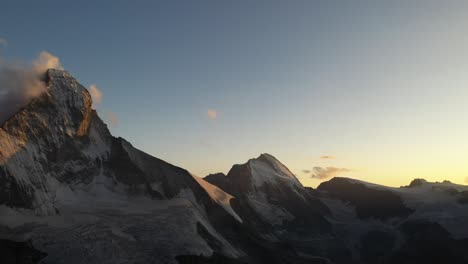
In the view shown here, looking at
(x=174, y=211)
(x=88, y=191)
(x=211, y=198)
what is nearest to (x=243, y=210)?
(x=211, y=198)

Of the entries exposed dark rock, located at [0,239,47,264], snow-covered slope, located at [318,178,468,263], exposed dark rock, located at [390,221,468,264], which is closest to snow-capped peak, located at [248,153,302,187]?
snow-covered slope, located at [318,178,468,263]

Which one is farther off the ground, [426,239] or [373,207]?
[373,207]

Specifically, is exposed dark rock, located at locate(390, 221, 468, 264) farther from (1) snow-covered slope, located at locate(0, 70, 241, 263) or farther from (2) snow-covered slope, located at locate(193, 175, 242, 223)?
(1) snow-covered slope, located at locate(0, 70, 241, 263)

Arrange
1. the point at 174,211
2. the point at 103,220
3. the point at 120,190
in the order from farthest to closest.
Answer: the point at 120,190 < the point at 174,211 < the point at 103,220

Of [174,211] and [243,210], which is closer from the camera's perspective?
[174,211]

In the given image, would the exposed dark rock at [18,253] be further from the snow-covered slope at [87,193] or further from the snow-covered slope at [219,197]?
the snow-covered slope at [219,197]

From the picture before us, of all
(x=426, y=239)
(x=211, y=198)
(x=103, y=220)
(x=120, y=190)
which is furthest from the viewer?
(x=426, y=239)

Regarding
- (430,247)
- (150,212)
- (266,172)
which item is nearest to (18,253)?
(150,212)

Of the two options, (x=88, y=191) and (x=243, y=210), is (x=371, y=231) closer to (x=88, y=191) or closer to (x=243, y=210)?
(x=243, y=210)
